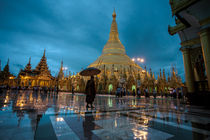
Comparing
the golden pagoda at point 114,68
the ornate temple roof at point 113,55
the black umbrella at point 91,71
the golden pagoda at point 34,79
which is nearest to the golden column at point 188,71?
the black umbrella at point 91,71

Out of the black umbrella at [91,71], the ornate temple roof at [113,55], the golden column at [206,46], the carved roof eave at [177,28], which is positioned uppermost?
the ornate temple roof at [113,55]

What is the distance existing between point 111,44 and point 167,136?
37397 millimetres

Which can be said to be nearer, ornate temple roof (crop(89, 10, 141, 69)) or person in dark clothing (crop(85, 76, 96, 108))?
person in dark clothing (crop(85, 76, 96, 108))

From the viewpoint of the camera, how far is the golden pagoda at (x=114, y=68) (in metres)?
22.4

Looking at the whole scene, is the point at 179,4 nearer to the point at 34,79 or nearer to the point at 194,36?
the point at 194,36

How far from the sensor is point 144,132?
2.16 meters

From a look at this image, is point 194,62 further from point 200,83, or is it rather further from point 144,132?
point 144,132

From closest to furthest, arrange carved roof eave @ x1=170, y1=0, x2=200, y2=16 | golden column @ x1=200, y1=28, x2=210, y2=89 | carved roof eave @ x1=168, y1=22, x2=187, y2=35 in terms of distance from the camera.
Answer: carved roof eave @ x1=170, y1=0, x2=200, y2=16
golden column @ x1=200, y1=28, x2=210, y2=89
carved roof eave @ x1=168, y1=22, x2=187, y2=35

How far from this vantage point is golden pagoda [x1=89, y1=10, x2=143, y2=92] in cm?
2244

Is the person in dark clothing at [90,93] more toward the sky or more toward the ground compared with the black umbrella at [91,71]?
more toward the ground

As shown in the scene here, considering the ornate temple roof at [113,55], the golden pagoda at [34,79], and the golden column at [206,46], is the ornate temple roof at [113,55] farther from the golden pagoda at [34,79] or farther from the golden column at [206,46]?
the golden column at [206,46]

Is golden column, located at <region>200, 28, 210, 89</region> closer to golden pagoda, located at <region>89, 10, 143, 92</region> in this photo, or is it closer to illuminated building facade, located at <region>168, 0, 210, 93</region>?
illuminated building facade, located at <region>168, 0, 210, 93</region>

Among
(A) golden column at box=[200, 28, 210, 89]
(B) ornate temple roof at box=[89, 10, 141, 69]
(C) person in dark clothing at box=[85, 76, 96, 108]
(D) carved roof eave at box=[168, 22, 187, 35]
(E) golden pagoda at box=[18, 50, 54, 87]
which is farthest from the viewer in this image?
(E) golden pagoda at box=[18, 50, 54, 87]

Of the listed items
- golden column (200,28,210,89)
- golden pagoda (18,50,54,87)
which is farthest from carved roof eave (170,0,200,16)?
golden pagoda (18,50,54,87)
